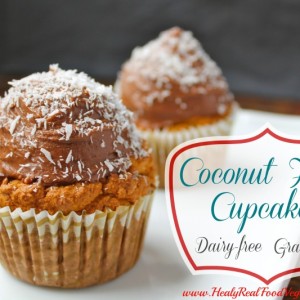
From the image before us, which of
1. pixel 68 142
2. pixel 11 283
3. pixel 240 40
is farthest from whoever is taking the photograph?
pixel 240 40

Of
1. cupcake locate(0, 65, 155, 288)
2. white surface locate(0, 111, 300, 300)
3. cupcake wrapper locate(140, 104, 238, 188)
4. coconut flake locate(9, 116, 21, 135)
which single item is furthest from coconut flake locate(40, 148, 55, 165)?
→ cupcake wrapper locate(140, 104, 238, 188)

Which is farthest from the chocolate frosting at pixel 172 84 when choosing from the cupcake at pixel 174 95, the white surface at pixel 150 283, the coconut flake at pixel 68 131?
the coconut flake at pixel 68 131

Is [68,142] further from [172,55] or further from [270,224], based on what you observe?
[172,55]

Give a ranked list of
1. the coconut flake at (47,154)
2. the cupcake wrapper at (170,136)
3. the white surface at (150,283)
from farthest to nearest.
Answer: the cupcake wrapper at (170,136) < the white surface at (150,283) < the coconut flake at (47,154)

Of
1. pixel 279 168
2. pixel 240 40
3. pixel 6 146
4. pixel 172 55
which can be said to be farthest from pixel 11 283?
pixel 240 40

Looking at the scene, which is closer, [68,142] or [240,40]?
[68,142]

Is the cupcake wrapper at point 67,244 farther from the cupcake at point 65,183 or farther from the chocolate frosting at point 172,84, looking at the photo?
the chocolate frosting at point 172,84

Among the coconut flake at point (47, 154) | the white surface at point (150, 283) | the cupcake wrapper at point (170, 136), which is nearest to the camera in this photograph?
the coconut flake at point (47, 154)

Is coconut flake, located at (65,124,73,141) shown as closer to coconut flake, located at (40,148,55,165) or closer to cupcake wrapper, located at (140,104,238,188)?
coconut flake, located at (40,148,55,165)
